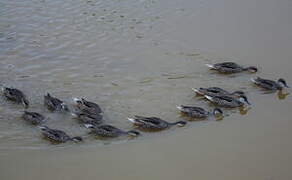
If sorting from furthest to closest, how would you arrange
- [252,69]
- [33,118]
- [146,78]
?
[252,69] < [146,78] < [33,118]

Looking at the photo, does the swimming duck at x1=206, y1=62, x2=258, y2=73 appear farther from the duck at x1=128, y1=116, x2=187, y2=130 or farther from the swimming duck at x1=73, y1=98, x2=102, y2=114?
the swimming duck at x1=73, y1=98, x2=102, y2=114

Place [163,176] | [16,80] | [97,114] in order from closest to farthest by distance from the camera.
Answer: [163,176]
[97,114]
[16,80]

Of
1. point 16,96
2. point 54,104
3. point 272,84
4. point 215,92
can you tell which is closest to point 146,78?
point 215,92

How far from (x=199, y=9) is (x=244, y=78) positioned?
334 centimetres

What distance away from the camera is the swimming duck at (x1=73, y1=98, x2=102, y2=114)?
8.62m

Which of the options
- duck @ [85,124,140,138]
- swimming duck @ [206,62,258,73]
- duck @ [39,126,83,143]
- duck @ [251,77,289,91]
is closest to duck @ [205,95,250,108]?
duck @ [251,77,289,91]

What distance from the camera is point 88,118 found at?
8.43m

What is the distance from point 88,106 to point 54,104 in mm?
617

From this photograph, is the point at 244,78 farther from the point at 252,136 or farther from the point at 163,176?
the point at 163,176

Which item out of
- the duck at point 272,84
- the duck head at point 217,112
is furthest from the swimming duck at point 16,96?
the duck at point 272,84

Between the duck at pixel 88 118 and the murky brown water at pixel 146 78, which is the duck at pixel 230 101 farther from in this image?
the duck at pixel 88 118

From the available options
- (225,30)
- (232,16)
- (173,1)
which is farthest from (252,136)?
(173,1)

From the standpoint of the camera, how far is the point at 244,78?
32.9 feet

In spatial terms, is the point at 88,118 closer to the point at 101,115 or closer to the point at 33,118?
the point at 101,115
